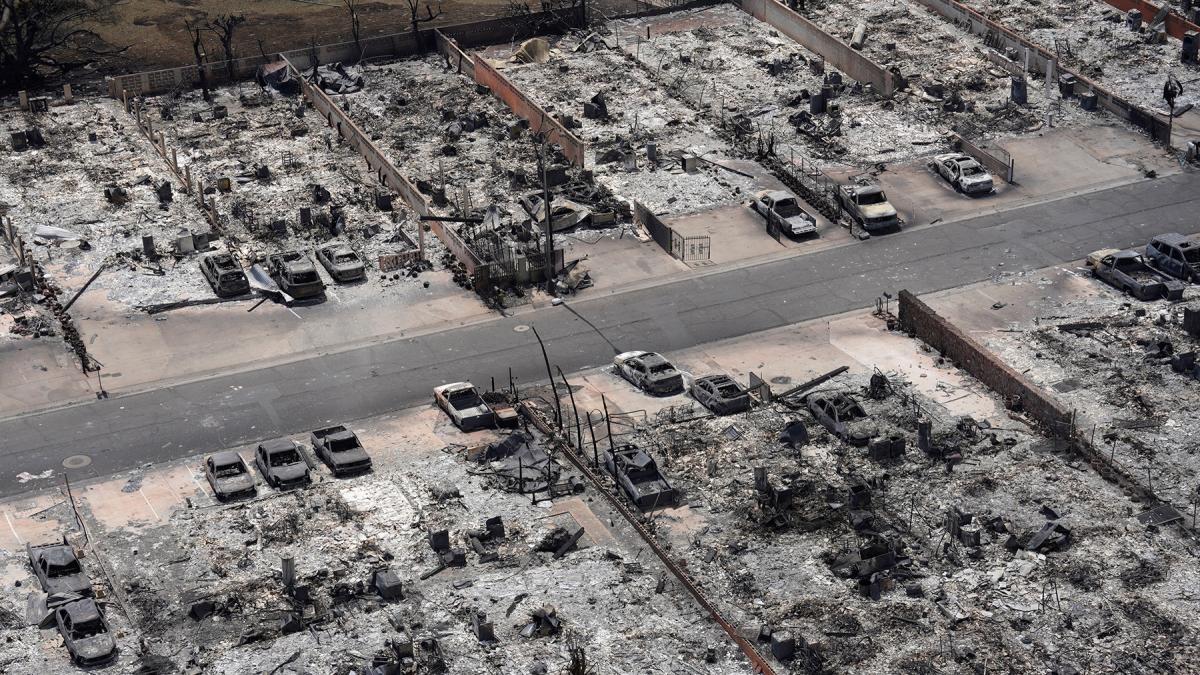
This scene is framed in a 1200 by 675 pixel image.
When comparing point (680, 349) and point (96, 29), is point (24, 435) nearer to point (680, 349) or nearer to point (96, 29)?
point (680, 349)

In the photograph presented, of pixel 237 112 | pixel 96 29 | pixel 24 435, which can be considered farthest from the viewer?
pixel 96 29

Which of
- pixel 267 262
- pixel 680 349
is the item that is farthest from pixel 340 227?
pixel 680 349

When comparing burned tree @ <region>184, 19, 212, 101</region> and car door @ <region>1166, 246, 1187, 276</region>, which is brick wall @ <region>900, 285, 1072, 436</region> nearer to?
car door @ <region>1166, 246, 1187, 276</region>

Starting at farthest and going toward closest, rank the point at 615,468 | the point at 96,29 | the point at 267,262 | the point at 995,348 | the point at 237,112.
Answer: the point at 96,29
the point at 237,112
the point at 267,262
the point at 995,348
the point at 615,468

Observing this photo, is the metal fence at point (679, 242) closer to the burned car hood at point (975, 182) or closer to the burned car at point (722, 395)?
the burned car hood at point (975, 182)

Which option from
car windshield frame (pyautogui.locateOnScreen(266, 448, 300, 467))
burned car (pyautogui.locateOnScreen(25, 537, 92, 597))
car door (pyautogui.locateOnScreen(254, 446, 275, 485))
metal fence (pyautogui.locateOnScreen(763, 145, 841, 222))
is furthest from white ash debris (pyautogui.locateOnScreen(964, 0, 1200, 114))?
burned car (pyautogui.locateOnScreen(25, 537, 92, 597))

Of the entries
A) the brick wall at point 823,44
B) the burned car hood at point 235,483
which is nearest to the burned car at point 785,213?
the brick wall at point 823,44
